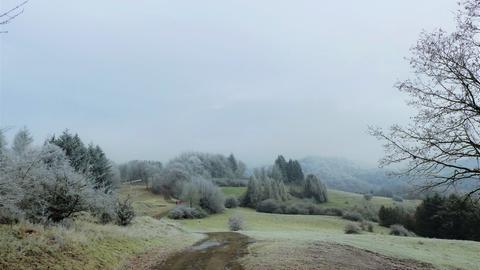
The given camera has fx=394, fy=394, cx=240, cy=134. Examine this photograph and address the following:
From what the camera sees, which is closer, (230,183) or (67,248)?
(67,248)

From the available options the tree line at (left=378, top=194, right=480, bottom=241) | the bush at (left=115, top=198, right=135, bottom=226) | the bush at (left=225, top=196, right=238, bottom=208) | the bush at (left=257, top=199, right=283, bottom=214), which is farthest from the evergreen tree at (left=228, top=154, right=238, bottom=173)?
the bush at (left=115, top=198, right=135, bottom=226)

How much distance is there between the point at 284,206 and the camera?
3748 inches

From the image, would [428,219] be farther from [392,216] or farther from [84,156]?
[84,156]

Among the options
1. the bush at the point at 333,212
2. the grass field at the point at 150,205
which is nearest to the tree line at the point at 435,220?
the bush at the point at 333,212

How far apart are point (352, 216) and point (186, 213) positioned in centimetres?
3574

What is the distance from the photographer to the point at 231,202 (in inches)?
3824

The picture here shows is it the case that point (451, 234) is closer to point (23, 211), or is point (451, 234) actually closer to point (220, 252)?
point (220, 252)

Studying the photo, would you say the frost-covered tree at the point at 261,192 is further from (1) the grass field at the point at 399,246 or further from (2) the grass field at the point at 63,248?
(2) the grass field at the point at 63,248

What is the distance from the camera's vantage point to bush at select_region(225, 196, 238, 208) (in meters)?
96.2

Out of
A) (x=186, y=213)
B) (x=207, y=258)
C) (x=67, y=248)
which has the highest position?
(x=67, y=248)

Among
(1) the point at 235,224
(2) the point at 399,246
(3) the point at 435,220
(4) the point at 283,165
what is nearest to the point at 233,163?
(4) the point at 283,165

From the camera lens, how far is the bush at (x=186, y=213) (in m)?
71.3

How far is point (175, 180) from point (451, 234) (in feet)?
228

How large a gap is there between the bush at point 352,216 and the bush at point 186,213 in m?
30.9
